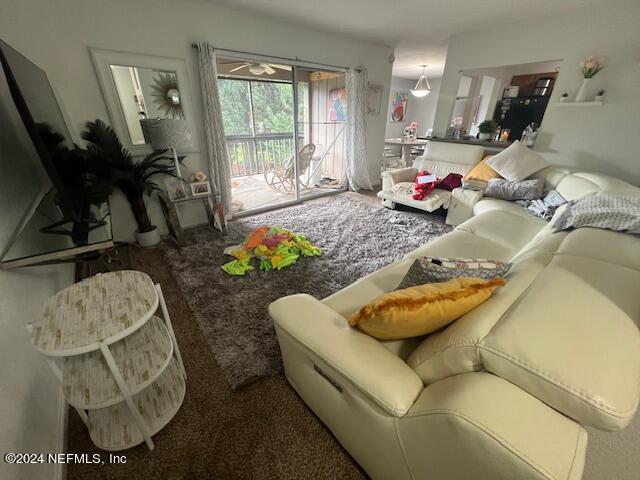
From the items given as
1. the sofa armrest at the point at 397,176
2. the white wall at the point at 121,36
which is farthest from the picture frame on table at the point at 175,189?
the sofa armrest at the point at 397,176

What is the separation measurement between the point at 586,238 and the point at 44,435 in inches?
114

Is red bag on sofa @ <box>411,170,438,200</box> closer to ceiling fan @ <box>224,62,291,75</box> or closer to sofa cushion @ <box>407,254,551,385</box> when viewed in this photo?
sofa cushion @ <box>407,254,551,385</box>

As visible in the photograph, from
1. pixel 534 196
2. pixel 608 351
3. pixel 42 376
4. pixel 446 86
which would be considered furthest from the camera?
pixel 446 86

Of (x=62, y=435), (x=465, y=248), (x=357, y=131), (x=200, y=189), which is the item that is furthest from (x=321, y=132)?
(x=62, y=435)

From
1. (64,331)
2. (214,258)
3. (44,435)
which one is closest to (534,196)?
(214,258)

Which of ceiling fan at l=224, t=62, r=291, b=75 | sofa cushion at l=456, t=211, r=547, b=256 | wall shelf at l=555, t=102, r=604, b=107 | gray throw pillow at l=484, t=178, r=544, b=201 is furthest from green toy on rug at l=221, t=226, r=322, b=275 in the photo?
wall shelf at l=555, t=102, r=604, b=107

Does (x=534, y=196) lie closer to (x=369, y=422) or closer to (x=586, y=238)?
(x=586, y=238)

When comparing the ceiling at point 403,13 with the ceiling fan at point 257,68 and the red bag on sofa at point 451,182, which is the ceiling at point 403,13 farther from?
the red bag on sofa at point 451,182

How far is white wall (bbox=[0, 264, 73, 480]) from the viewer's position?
843 mm

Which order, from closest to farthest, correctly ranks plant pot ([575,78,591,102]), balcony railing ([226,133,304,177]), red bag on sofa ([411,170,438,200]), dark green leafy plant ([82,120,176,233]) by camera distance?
dark green leafy plant ([82,120,176,233]) < plant pot ([575,78,591,102]) < red bag on sofa ([411,170,438,200]) < balcony railing ([226,133,304,177])

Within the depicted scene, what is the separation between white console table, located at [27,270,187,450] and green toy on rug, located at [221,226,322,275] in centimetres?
111

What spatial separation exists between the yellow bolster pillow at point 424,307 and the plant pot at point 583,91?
341 cm

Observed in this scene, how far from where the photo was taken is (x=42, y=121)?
1.45m

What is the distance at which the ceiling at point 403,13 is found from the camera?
8.61 ft
